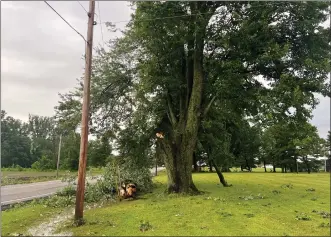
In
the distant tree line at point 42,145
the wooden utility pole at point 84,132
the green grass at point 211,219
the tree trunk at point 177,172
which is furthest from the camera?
the distant tree line at point 42,145

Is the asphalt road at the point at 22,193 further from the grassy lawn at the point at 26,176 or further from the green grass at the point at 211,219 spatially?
the green grass at the point at 211,219

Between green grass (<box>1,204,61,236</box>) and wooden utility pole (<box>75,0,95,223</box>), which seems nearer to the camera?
green grass (<box>1,204,61,236</box>)

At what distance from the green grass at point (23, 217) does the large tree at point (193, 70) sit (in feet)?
15.2

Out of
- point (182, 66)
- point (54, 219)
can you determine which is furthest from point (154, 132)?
point (54, 219)

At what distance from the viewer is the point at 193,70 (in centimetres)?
1498

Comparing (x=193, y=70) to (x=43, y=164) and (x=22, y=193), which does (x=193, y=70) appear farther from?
(x=43, y=164)

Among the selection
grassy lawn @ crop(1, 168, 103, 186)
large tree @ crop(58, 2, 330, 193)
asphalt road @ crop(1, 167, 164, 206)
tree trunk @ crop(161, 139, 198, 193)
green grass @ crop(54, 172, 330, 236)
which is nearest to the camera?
green grass @ crop(54, 172, 330, 236)

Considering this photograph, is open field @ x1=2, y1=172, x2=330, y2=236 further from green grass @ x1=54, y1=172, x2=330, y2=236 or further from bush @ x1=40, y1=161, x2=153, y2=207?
bush @ x1=40, y1=161, x2=153, y2=207

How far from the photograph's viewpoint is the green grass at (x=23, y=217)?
8.16m

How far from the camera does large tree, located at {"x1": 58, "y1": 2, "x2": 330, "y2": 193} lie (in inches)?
459

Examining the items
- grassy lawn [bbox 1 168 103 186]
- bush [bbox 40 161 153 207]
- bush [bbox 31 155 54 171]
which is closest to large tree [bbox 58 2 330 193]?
bush [bbox 40 161 153 207]

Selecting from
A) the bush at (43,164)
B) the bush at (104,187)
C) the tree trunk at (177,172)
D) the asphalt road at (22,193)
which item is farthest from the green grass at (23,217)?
the bush at (43,164)

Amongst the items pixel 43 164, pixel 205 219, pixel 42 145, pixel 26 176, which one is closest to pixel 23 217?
pixel 205 219

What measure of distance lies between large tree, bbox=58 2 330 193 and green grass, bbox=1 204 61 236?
4.65 meters
